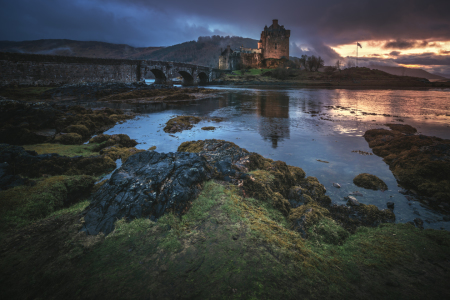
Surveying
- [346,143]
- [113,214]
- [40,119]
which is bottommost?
[113,214]

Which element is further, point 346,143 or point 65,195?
point 346,143

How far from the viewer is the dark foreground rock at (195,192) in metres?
3.72

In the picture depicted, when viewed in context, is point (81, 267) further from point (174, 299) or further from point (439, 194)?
point (439, 194)

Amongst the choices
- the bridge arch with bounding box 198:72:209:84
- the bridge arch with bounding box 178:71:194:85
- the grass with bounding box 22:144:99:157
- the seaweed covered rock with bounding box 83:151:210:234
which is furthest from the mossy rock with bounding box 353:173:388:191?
the bridge arch with bounding box 198:72:209:84

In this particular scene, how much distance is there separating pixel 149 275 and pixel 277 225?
2.18 m

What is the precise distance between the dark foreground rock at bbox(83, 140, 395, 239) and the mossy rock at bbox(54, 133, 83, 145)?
7.23m

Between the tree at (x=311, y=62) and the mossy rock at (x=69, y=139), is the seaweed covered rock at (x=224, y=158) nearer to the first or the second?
the mossy rock at (x=69, y=139)

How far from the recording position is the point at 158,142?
35.6 ft

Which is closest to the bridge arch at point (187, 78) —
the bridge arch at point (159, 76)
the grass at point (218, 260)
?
the bridge arch at point (159, 76)

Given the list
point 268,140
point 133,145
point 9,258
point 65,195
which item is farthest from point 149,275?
point 268,140

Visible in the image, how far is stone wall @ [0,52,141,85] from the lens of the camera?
2996 cm

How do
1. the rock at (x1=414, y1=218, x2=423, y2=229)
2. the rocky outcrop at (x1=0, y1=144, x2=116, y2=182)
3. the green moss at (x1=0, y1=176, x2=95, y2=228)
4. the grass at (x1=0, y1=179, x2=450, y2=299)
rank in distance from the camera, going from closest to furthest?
the grass at (x1=0, y1=179, x2=450, y2=299) < the green moss at (x1=0, y1=176, x2=95, y2=228) < the rock at (x1=414, y1=218, x2=423, y2=229) < the rocky outcrop at (x1=0, y1=144, x2=116, y2=182)

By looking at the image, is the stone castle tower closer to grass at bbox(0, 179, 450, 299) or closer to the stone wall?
the stone wall

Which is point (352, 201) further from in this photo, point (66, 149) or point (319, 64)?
point (319, 64)
